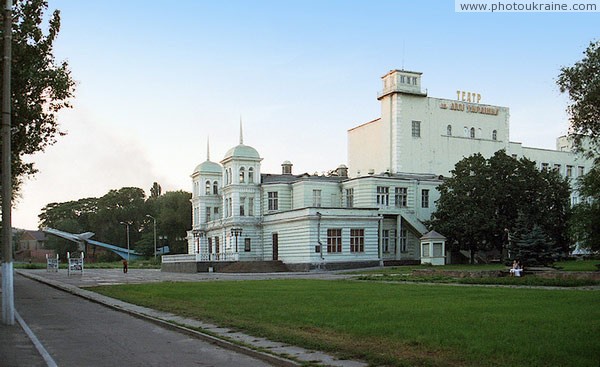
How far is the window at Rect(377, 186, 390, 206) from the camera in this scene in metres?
68.1

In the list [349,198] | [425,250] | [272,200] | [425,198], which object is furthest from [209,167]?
[425,250]

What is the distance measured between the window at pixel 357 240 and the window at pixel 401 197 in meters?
6.04

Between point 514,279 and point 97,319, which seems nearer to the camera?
point 97,319

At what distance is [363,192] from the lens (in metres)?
68.3

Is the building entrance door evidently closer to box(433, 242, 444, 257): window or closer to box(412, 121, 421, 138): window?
box(433, 242, 444, 257): window

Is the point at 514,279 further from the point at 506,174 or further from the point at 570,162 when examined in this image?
the point at 570,162

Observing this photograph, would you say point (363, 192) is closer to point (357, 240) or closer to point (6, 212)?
point (357, 240)

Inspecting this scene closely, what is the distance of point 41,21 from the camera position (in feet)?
89.7

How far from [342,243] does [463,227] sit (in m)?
11.8

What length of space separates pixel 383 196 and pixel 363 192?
7.02ft

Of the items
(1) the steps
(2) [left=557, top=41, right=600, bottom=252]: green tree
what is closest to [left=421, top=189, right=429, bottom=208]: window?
(1) the steps

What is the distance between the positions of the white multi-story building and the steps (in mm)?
1229

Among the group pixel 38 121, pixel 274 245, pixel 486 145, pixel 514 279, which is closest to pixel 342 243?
pixel 274 245

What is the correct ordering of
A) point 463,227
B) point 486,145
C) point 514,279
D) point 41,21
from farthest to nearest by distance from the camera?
point 486,145
point 463,227
point 514,279
point 41,21
